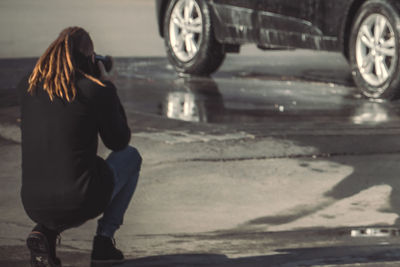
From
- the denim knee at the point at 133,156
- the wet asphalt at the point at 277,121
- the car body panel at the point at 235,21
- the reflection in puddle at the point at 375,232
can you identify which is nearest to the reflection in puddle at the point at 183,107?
the wet asphalt at the point at 277,121

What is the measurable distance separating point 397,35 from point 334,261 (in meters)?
4.71

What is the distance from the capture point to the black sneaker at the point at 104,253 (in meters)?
4.81

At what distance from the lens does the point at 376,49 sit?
953 centimetres

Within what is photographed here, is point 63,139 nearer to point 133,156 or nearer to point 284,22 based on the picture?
point 133,156

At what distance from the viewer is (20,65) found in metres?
12.7

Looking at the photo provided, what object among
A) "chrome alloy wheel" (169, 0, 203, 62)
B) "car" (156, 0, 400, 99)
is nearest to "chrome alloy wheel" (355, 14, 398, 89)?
"car" (156, 0, 400, 99)

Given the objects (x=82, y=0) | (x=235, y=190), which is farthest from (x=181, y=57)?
(x=82, y=0)

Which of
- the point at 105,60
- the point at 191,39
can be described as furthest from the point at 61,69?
the point at 191,39

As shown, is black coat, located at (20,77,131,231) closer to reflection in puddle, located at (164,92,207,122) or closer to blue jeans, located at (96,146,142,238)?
Answer: blue jeans, located at (96,146,142,238)

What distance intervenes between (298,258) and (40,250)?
3.63 feet

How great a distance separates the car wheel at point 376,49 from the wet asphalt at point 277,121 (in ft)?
0.57

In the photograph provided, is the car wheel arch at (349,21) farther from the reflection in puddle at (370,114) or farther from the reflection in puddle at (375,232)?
the reflection in puddle at (375,232)

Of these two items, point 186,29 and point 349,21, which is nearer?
point 349,21

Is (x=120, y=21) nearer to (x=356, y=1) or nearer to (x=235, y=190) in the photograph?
(x=356, y=1)
